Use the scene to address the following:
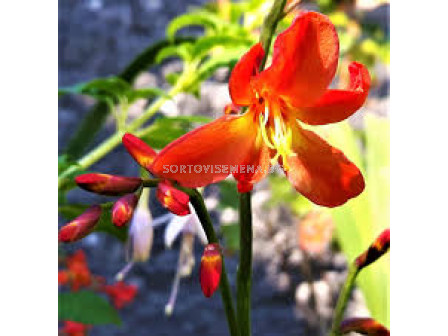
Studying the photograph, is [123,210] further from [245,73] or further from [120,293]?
[120,293]

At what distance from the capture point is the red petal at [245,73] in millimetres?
260

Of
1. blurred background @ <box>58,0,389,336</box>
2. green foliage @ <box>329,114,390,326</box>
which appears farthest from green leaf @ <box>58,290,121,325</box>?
green foliage @ <box>329,114,390,326</box>

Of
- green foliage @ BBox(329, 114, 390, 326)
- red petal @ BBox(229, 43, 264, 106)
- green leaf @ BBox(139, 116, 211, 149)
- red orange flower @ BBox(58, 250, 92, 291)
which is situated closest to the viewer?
red petal @ BBox(229, 43, 264, 106)

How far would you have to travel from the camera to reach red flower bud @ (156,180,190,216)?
0.88 ft

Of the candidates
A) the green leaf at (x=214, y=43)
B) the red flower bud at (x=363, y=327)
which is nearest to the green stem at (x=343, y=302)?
the red flower bud at (x=363, y=327)

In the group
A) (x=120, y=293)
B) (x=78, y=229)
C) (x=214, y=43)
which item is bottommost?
(x=120, y=293)

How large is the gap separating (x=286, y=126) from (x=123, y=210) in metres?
0.09

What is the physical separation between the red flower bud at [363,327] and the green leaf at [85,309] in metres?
0.24

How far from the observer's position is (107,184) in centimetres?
27

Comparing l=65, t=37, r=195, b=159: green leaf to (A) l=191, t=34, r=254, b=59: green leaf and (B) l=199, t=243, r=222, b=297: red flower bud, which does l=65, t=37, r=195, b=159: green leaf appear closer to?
(A) l=191, t=34, r=254, b=59: green leaf

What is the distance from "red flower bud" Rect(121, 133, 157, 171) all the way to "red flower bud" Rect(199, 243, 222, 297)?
1.9 inches

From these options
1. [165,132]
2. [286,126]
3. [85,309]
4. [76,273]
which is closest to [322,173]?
[286,126]
